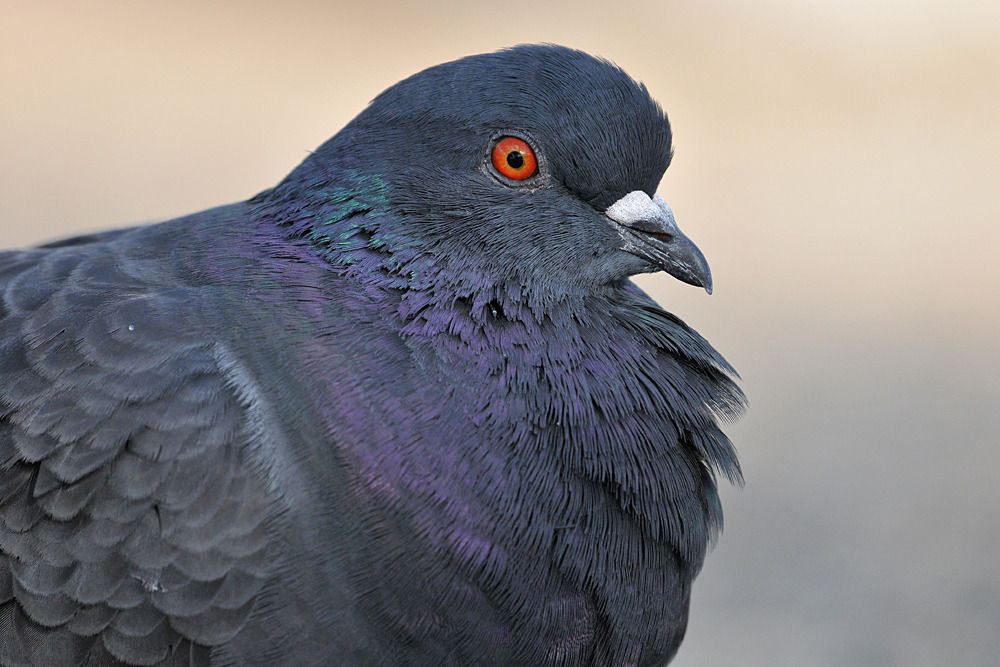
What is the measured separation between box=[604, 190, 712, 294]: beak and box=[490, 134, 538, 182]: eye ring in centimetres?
29

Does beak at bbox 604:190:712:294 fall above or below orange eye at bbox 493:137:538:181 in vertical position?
below

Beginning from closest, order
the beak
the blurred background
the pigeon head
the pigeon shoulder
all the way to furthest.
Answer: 1. the pigeon shoulder
2. the pigeon head
3. the beak
4. the blurred background

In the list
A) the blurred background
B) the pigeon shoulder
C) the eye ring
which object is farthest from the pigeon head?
the blurred background

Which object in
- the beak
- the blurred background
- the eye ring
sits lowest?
the blurred background

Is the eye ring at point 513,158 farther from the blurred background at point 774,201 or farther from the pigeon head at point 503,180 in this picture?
the blurred background at point 774,201

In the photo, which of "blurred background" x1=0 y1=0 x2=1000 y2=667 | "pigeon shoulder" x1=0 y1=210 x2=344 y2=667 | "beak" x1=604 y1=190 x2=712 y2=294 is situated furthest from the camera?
"blurred background" x1=0 y1=0 x2=1000 y2=667

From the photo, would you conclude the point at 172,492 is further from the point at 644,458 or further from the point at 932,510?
the point at 932,510

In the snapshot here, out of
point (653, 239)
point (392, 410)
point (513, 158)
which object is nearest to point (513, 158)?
point (513, 158)

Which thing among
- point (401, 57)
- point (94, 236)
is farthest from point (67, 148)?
point (94, 236)

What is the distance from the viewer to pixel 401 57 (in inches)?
505

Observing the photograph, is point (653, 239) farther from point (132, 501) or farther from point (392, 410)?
point (132, 501)

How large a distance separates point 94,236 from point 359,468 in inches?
69.4

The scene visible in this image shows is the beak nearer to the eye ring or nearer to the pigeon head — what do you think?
the pigeon head

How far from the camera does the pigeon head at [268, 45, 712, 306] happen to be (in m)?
3.04
